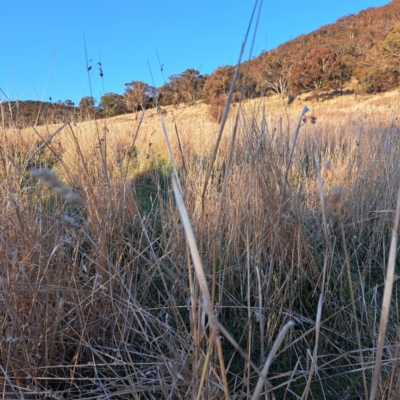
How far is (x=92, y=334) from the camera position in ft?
2.92

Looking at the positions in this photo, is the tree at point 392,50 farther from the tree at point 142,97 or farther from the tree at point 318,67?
the tree at point 142,97

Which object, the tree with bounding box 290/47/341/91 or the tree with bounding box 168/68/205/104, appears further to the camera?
the tree with bounding box 290/47/341/91

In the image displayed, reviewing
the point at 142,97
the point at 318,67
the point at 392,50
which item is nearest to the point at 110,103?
the point at 142,97

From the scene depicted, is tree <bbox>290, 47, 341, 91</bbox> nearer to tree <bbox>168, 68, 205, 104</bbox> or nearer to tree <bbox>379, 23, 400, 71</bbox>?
tree <bbox>379, 23, 400, 71</bbox>

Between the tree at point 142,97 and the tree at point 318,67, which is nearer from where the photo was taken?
the tree at point 142,97

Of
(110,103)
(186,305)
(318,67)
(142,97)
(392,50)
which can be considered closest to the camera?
(186,305)

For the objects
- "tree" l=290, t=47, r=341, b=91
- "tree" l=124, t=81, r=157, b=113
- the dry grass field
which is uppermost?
"tree" l=290, t=47, r=341, b=91

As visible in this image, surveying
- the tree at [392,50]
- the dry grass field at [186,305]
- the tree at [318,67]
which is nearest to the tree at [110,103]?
Result: the dry grass field at [186,305]

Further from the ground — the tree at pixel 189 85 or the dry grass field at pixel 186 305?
the tree at pixel 189 85

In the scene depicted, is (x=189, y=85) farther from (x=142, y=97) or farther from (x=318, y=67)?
(x=318, y=67)

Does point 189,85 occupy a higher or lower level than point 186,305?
higher

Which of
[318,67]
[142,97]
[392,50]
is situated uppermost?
[392,50]

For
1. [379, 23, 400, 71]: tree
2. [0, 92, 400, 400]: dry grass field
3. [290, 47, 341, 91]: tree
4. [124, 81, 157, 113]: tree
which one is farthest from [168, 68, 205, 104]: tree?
[379, 23, 400, 71]: tree

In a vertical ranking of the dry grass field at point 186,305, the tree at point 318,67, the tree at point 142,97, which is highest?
the tree at point 318,67
